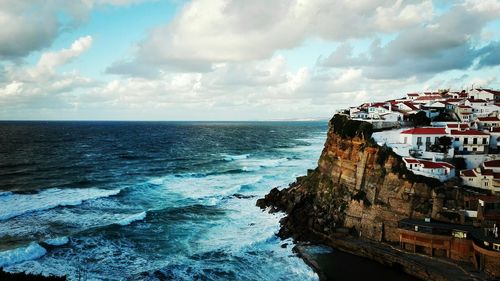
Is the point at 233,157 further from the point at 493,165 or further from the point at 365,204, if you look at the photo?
the point at 493,165

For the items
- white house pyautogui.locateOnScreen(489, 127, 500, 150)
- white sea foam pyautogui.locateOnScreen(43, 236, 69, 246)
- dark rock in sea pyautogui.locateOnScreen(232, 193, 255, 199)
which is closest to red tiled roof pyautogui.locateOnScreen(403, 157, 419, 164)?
white house pyautogui.locateOnScreen(489, 127, 500, 150)

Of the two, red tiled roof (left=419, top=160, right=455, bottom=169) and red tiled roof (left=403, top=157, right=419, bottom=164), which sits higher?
red tiled roof (left=403, top=157, right=419, bottom=164)

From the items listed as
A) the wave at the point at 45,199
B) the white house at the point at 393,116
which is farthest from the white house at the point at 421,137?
the wave at the point at 45,199

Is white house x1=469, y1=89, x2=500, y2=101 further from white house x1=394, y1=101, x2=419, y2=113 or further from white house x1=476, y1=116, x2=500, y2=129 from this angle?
white house x1=476, y1=116, x2=500, y2=129

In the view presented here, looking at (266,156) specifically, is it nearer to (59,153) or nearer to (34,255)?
(59,153)

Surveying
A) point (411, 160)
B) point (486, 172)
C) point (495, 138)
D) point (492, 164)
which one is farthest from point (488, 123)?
point (411, 160)

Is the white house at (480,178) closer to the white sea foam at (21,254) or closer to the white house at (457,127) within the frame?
the white house at (457,127)
